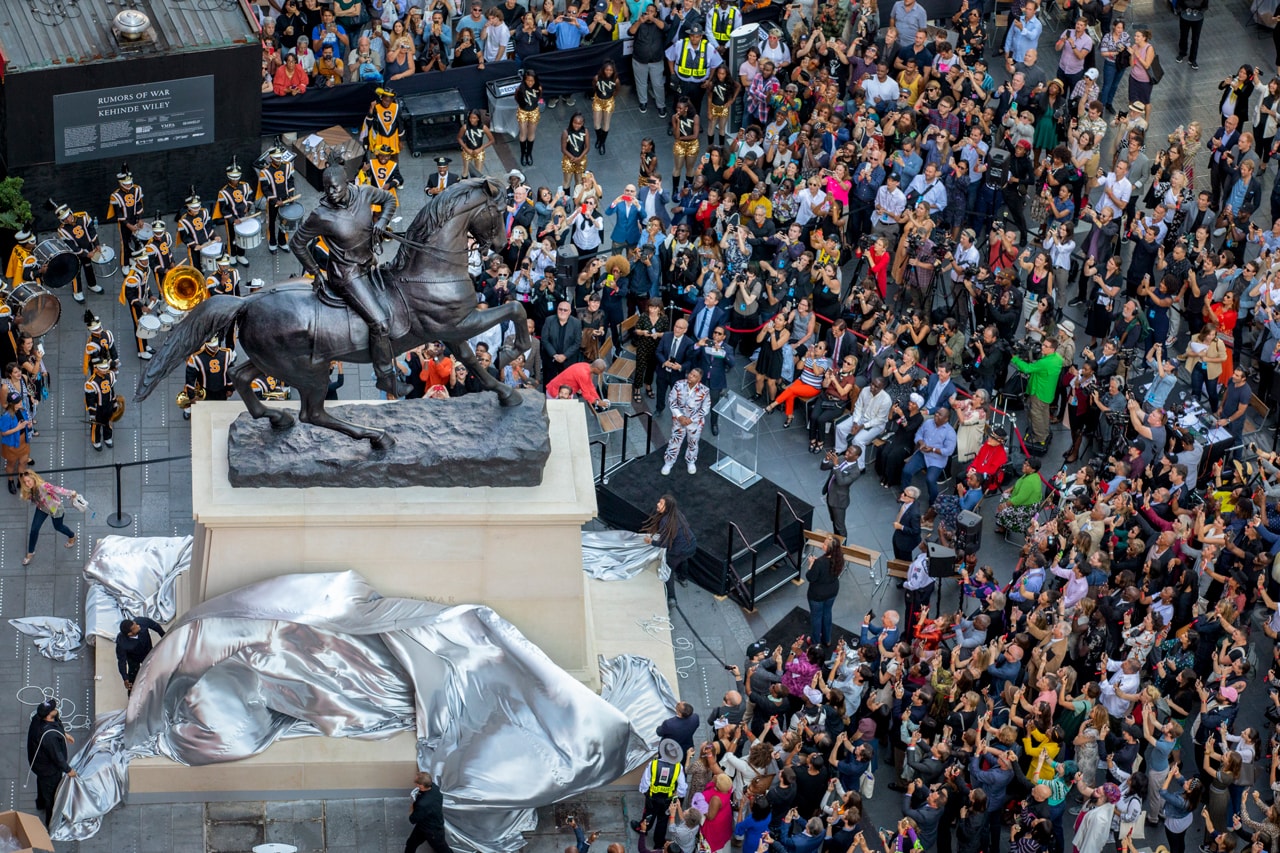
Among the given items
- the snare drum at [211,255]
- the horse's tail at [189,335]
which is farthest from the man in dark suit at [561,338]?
the horse's tail at [189,335]

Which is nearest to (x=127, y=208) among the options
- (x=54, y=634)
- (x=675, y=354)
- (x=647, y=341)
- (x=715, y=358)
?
(x=647, y=341)

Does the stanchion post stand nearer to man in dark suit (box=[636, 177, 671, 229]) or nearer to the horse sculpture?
the horse sculpture

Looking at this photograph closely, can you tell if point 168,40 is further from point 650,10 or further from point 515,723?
point 515,723

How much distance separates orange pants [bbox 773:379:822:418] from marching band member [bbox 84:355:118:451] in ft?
26.7

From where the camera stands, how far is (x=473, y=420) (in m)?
23.9

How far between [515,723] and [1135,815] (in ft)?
20.3

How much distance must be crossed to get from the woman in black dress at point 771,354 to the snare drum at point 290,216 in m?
6.52

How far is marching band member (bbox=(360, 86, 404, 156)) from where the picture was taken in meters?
33.3

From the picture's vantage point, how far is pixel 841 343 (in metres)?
28.5

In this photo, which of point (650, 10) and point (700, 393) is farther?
point (650, 10)

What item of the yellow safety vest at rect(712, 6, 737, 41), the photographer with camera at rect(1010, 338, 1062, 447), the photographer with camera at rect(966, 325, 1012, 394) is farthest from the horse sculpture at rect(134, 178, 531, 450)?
the yellow safety vest at rect(712, 6, 737, 41)

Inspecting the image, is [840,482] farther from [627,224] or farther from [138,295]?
[138,295]

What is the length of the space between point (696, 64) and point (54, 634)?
43.1ft

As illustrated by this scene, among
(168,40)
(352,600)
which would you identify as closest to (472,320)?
(352,600)
